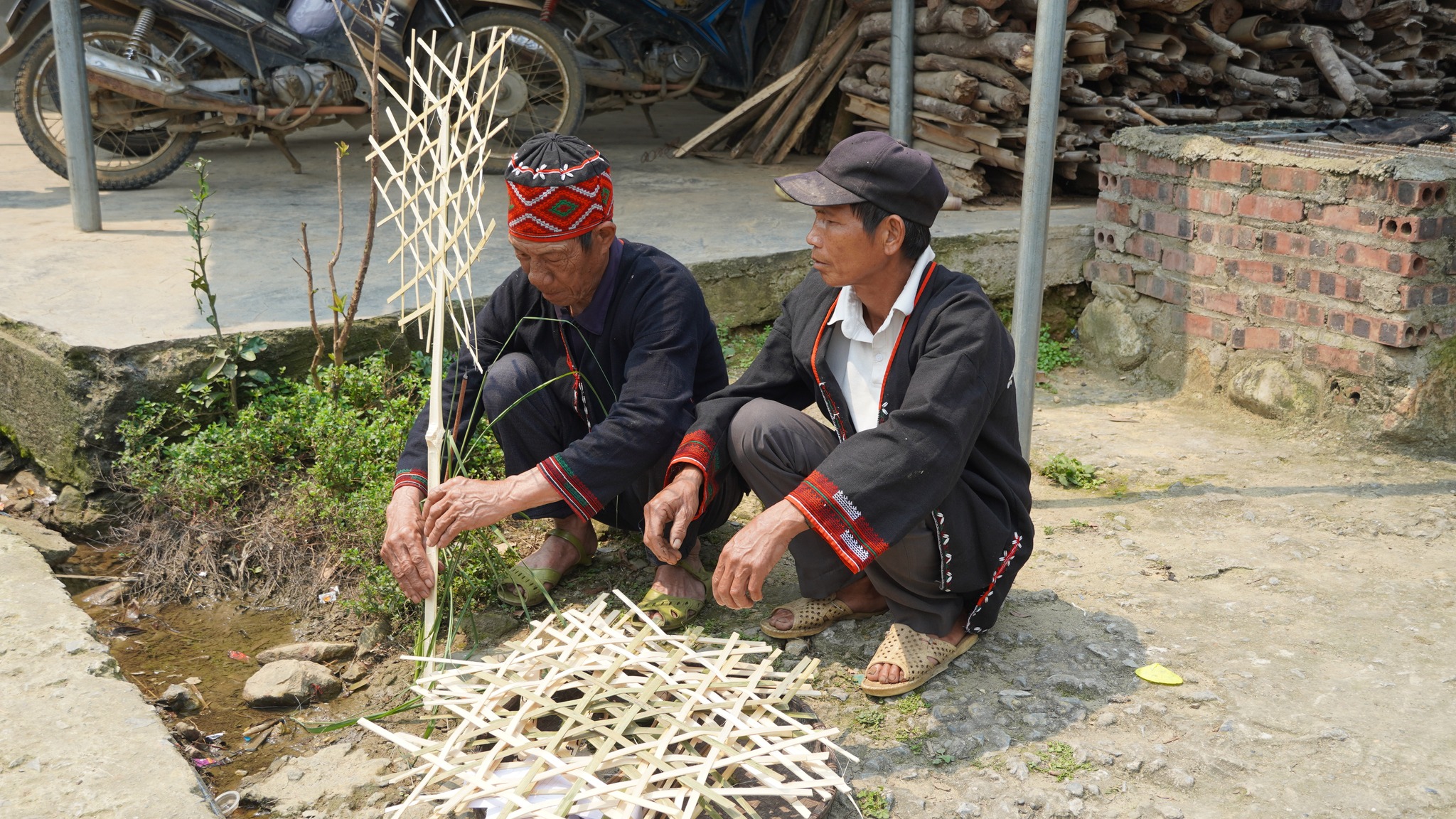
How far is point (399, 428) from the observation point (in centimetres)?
327

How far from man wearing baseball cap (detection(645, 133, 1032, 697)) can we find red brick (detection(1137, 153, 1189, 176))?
7.02 feet

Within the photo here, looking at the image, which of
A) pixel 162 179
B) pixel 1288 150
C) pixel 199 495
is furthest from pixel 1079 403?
pixel 162 179

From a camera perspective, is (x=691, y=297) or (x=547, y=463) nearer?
(x=547, y=463)

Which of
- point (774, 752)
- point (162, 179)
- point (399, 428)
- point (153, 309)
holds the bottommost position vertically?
point (774, 752)

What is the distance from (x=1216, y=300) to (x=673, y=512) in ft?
8.57

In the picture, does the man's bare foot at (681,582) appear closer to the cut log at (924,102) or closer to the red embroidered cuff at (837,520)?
the red embroidered cuff at (837,520)

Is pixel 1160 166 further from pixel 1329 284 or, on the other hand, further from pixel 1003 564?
pixel 1003 564

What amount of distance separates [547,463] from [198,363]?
5.23 ft

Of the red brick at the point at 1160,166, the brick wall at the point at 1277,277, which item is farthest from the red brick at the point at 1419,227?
the red brick at the point at 1160,166

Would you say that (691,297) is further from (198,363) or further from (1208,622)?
(198,363)

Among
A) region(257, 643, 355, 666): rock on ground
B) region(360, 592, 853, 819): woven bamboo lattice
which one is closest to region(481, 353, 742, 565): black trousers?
region(360, 592, 853, 819): woven bamboo lattice

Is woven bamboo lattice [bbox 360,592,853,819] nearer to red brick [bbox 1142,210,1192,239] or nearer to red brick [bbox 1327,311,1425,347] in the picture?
red brick [bbox 1327,311,1425,347]

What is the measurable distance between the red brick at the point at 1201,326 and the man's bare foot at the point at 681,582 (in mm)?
2305

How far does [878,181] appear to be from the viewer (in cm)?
216
